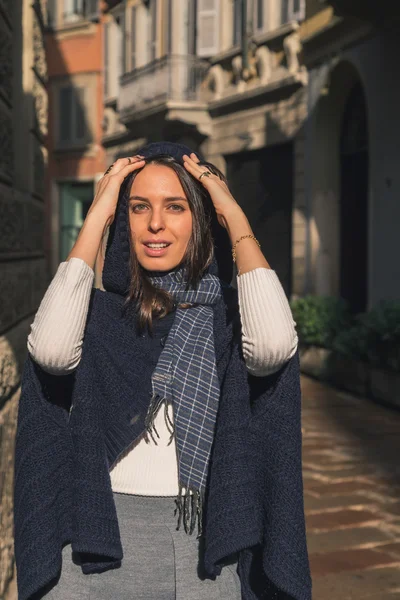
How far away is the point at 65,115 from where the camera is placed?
91.6 feet

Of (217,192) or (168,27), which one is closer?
(217,192)

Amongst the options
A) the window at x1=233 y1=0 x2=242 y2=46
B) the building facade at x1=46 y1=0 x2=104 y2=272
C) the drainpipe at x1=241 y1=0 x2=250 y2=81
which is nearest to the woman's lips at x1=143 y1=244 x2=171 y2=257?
the drainpipe at x1=241 y1=0 x2=250 y2=81

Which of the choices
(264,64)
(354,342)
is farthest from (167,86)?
(354,342)

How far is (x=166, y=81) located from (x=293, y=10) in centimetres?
508

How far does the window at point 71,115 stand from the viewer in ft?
90.8

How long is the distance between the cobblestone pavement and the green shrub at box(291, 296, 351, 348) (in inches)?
80.4

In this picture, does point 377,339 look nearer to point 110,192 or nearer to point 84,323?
point 110,192

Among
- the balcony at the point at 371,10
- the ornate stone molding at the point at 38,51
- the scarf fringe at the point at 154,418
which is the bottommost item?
the scarf fringe at the point at 154,418

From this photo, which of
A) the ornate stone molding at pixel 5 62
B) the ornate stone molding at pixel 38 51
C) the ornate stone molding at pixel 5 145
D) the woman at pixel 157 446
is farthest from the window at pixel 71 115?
the woman at pixel 157 446

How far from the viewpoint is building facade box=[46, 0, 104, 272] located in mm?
27312

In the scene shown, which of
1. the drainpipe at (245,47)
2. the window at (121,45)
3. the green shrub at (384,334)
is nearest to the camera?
the green shrub at (384,334)

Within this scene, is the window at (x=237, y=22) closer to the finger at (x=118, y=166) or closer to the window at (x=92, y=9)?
the window at (x=92, y=9)

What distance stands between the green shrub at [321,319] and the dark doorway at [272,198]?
2.90 metres

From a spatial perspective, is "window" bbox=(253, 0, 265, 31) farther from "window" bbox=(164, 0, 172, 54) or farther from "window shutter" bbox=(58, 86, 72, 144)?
"window shutter" bbox=(58, 86, 72, 144)
